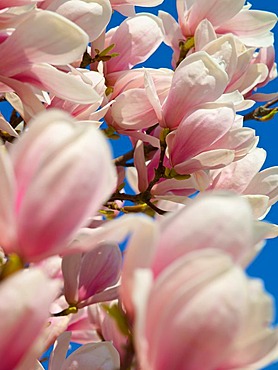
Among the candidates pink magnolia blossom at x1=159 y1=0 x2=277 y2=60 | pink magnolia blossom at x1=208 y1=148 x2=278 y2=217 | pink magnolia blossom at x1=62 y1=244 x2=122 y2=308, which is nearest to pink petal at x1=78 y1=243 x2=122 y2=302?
pink magnolia blossom at x1=62 y1=244 x2=122 y2=308

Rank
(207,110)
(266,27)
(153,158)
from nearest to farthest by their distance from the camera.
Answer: (207,110) → (153,158) → (266,27)

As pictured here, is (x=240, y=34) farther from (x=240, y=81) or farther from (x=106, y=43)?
(x=106, y=43)

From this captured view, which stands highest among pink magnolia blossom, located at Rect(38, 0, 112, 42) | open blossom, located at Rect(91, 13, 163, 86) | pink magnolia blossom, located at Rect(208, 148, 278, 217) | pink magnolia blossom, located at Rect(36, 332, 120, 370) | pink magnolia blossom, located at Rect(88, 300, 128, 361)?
pink magnolia blossom, located at Rect(38, 0, 112, 42)

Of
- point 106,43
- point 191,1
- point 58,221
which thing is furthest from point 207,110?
point 58,221

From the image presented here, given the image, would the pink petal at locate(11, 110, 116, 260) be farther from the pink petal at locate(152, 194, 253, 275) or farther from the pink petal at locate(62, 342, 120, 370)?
the pink petal at locate(62, 342, 120, 370)

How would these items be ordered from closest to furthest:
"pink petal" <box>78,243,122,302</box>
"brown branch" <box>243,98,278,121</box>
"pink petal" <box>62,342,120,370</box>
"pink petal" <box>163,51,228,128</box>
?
"pink petal" <box>62,342,120,370</box>, "pink petal" <box>163,51,228,128</box>, "pink petal" <box>78,243,122,302</box>, "brown branch" <box>243,98,278,121</box>

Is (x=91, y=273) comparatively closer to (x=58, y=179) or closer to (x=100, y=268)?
(x=100, y=268)

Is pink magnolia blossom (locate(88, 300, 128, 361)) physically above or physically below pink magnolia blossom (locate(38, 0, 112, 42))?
below

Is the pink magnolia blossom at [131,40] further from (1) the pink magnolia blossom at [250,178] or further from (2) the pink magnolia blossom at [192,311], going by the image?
(2) the pink magnolia blossom at [192,311]

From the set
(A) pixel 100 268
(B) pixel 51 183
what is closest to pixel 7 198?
(B) pixel 51 183
